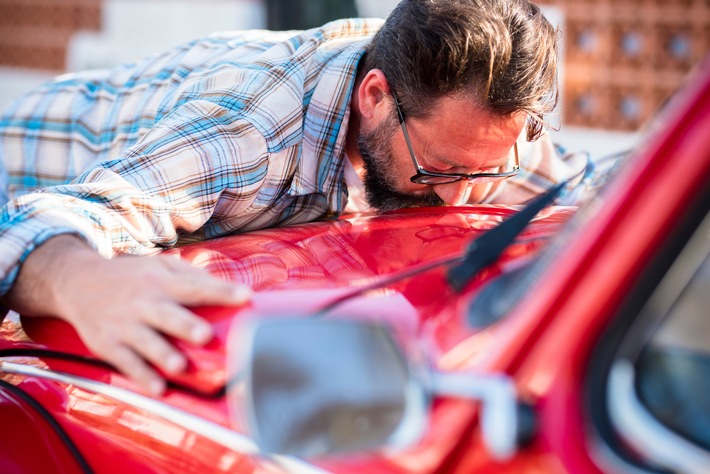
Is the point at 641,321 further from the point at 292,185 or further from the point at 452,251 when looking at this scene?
the point at 292,185

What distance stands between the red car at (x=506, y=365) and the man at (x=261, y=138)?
11.0 inches

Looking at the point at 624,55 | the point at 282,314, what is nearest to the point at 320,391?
the point at 282,314

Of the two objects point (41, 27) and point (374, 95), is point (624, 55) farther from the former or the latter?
point (41, 27)

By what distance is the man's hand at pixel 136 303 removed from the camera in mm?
1159

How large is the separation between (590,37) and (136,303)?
21.6ft

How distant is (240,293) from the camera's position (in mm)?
1200

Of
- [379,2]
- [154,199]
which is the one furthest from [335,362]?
[379,2]

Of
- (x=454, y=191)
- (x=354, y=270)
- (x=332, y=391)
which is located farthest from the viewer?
(x=454, y=191)

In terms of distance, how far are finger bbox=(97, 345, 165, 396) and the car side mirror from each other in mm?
338

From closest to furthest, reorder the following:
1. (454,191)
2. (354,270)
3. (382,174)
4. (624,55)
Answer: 1. (354,270)
2. (454,191)
3. (382,174)
4. (624,55)

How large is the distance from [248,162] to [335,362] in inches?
47.8

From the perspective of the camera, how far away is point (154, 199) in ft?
5.78

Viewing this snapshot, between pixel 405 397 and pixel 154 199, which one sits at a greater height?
pixel 405 397

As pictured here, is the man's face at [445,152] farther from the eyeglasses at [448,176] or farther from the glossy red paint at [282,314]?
the glossy red paint at [282,314]
